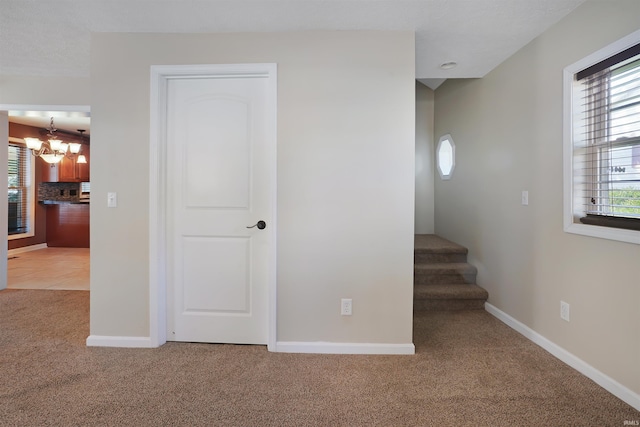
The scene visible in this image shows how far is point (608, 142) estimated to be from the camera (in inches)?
73.8

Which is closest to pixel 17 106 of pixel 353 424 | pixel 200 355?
pixel 200 355

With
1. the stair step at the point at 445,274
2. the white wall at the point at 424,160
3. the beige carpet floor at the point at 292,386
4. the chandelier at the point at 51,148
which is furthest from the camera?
the chandelier at the point at 51,148

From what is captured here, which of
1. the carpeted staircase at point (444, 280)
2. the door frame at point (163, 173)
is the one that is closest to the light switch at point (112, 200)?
the door frame at point (163, 173)

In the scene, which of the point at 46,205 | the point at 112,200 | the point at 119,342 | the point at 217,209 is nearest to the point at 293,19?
the point at 217,209

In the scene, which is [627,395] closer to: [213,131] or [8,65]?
[213,131]

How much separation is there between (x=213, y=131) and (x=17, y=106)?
105 inches

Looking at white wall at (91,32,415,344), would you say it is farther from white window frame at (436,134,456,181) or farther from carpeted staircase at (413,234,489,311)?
white window frame at (436,134,456,181)

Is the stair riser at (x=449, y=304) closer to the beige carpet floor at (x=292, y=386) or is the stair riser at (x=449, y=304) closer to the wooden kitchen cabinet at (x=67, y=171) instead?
the beige carpet floor at (x=292, y=386)

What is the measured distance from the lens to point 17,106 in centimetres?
326

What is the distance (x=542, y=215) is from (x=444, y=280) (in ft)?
4.25

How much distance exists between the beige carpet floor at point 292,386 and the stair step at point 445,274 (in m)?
0.87

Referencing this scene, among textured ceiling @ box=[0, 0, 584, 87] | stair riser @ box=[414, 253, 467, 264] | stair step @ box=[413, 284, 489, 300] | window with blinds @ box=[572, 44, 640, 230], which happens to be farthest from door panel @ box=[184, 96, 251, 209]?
window with blinds @ box=[572, 44, 640, 230]

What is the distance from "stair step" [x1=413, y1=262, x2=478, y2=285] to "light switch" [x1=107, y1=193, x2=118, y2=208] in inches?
114

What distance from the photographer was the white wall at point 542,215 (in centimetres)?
175
